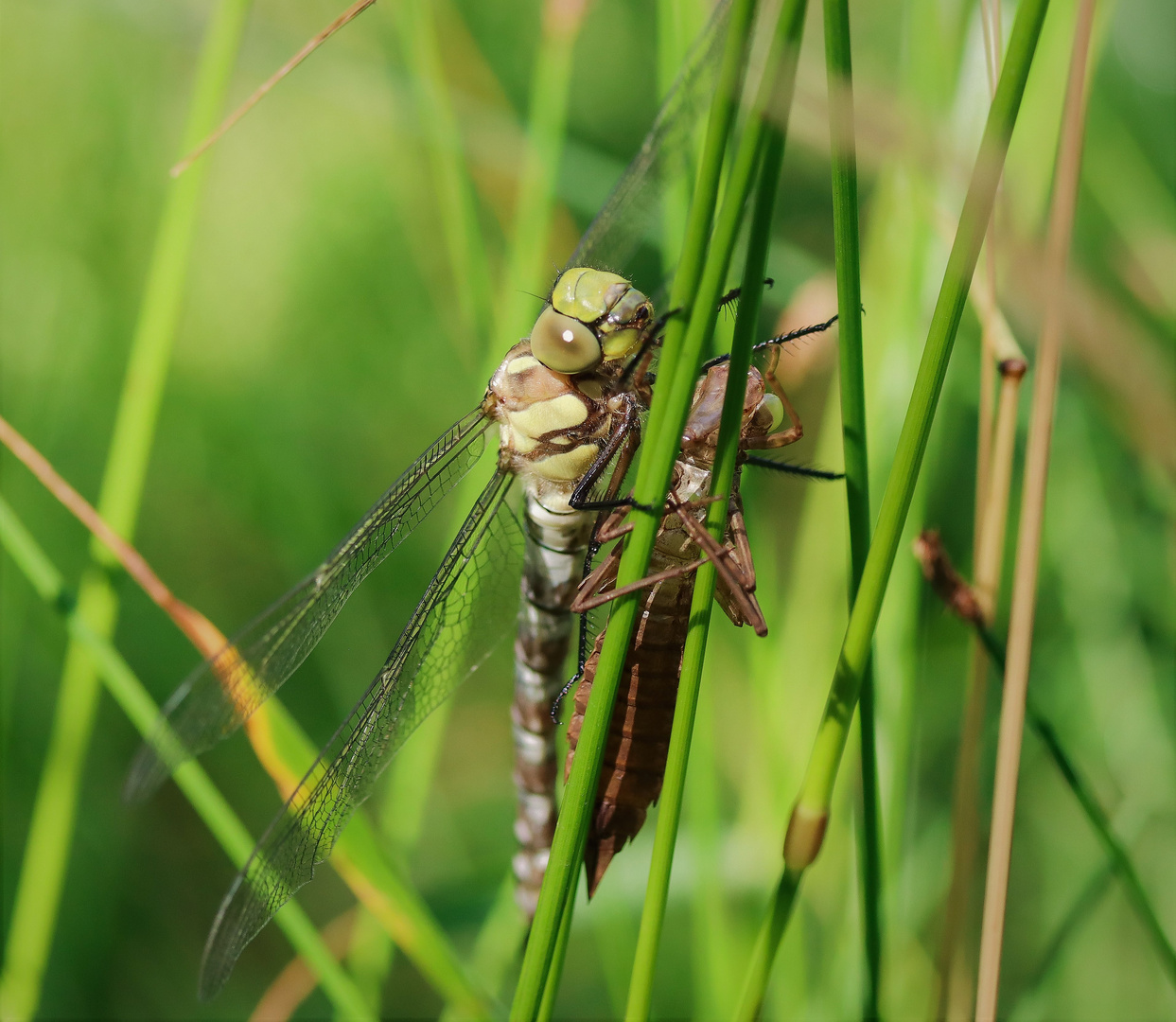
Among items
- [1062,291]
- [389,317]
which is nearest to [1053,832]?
[1062,291]

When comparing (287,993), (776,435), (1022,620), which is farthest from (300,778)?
(1022,620)

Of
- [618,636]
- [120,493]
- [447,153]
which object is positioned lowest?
[618,636]

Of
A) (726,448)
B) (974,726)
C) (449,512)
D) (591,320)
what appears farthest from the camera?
(449,512)

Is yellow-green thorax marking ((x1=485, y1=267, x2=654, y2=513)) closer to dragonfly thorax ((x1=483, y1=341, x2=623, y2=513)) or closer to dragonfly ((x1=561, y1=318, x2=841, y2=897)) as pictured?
dragonfly thorax ((x1=483, y1=341, x2=623, y2=513))

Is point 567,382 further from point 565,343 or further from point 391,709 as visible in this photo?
point 391,709

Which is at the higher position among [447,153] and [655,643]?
[447,153]

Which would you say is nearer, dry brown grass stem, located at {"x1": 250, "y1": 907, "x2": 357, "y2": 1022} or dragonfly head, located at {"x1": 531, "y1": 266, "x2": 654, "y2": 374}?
dragonfly head, located at {"x1": 531, "y1": 266, "x2": 654, "y2": 374}

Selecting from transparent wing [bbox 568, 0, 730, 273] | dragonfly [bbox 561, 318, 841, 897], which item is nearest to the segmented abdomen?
dragonfly [bbox 561, 318, 841, 897]
